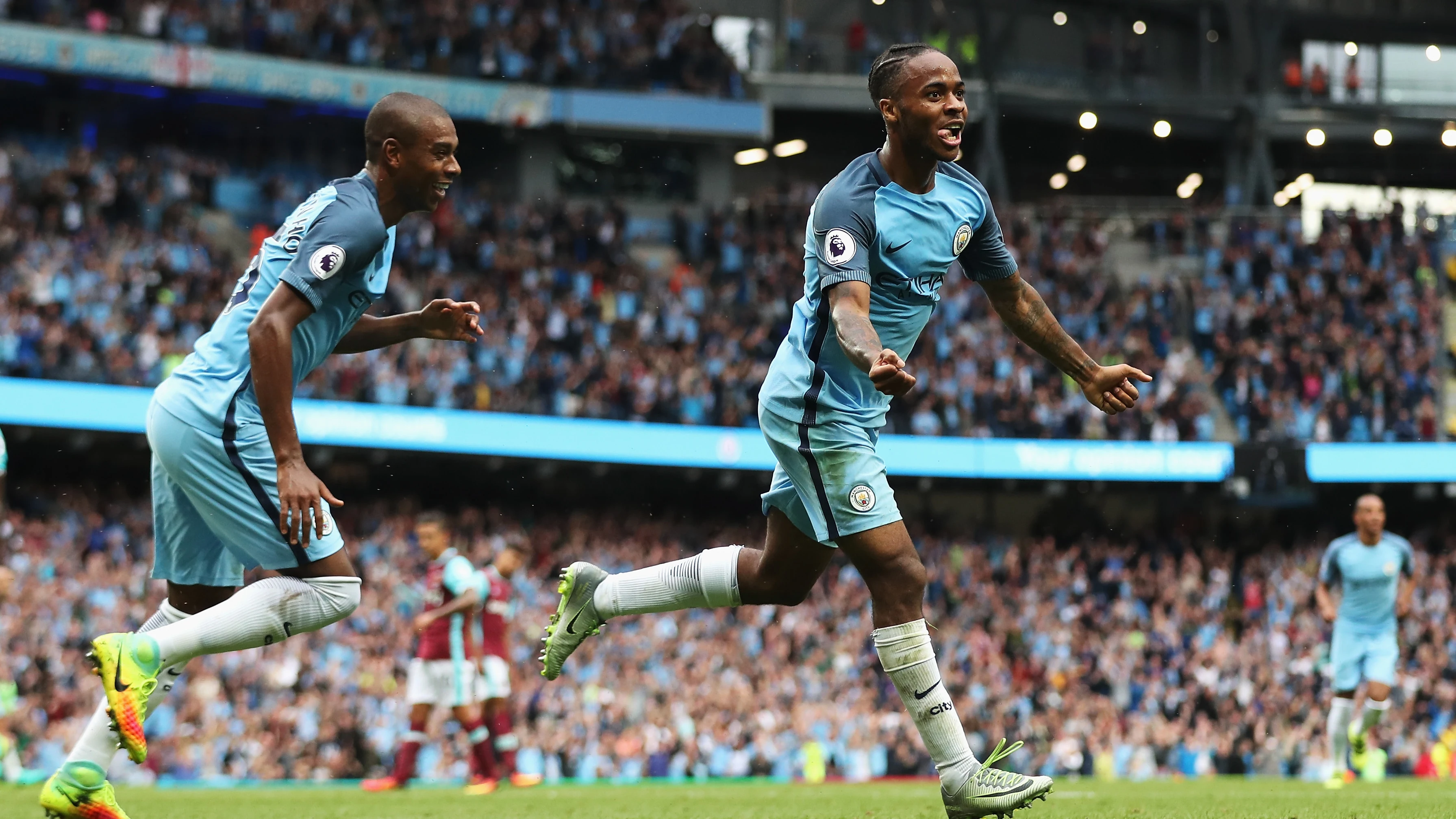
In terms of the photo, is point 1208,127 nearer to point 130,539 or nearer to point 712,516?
point 712,516

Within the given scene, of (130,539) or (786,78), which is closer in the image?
(130,539)

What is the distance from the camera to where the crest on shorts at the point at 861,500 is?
17.6 ft

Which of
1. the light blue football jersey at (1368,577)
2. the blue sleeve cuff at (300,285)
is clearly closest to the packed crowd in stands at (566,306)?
the light blue football jersey at (1368,577)

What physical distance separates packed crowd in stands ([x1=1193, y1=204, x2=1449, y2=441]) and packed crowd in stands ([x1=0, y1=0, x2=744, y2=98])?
10491mm

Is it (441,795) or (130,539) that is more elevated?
(130,539)

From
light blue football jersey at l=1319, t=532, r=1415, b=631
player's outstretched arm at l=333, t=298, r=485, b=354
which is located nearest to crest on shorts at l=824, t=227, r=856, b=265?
player's outstretched arm at l=333, t=298, r=485, b=354

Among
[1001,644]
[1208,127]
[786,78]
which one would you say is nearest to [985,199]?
[1001,644]

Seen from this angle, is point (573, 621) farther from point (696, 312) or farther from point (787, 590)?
point (696, 312)

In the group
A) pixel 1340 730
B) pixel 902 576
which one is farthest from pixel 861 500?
pixel 1340 730

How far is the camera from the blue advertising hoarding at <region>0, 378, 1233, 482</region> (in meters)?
19.5

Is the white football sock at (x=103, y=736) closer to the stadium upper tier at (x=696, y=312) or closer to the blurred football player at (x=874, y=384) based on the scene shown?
the blurred football player at (x=874, y=384)

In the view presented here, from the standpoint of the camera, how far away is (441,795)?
10.6 metres

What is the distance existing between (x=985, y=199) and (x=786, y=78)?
88.6 feet

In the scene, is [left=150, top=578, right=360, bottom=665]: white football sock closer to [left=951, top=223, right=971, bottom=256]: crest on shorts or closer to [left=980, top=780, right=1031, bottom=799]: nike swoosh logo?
[left=980, top=780, right=1031, bottom=799]: nike swoosh logo
